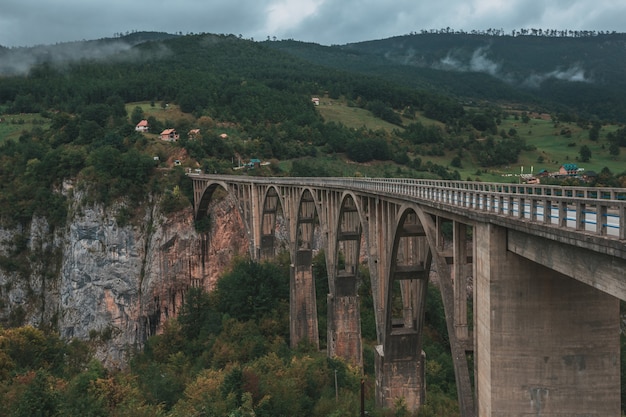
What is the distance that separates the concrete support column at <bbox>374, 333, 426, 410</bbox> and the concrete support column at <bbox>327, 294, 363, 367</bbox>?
10.4 meters

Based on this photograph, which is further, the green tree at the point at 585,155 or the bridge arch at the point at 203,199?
the green tree at the point at 585,155

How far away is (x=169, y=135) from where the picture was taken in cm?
10056

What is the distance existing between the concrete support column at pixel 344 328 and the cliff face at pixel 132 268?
3503cm

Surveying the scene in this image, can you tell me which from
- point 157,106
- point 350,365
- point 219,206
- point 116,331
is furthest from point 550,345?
point 157,106

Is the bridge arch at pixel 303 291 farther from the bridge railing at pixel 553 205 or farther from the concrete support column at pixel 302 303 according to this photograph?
the bridge railing at pixel 553 205

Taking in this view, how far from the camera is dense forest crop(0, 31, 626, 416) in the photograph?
3225 cm

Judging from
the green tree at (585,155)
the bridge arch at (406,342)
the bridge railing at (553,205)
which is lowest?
the bridge arch at (406,342)

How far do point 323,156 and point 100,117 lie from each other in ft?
157

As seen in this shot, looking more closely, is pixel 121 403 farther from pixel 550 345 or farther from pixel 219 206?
pixel 219 206

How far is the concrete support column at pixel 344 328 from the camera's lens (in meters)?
41.1

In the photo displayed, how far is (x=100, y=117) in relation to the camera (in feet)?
365

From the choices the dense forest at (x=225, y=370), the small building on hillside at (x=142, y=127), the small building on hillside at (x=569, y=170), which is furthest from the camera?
the small building on hillside at (x=142, y=127)

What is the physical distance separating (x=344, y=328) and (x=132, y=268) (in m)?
42.6

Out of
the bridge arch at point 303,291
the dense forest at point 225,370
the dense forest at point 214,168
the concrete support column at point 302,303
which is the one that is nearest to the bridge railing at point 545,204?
the dense forest at point 225,370
